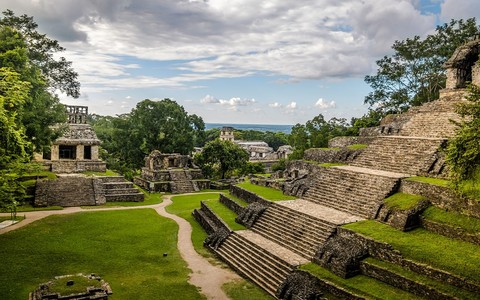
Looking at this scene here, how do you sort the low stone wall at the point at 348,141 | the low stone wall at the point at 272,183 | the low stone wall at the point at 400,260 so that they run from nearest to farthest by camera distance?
the low stone wall at the point at 400,260 < the low stone wall at the point at 272,183 < the low stone wall at the point at 348,141

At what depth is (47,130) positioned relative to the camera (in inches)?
958

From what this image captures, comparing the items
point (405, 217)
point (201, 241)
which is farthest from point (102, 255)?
point (405, 217)

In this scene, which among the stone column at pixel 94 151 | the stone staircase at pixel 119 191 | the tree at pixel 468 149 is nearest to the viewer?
the tree at pixel 468 149

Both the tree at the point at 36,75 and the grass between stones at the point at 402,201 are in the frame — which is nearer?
the grass between stones at the point at 402,201

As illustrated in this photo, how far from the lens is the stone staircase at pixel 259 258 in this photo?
45.0 feet

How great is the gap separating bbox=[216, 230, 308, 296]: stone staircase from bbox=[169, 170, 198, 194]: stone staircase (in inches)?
704

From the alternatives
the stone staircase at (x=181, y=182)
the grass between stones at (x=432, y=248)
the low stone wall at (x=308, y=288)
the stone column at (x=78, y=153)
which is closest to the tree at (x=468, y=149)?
the grass between stones at (x=432, y=248)

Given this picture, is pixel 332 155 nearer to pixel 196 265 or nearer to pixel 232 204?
pixel 232 204

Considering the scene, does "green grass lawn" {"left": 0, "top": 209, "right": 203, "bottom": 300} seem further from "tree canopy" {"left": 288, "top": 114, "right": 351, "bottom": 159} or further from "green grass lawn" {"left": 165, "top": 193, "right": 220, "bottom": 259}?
"tree canopy" {"left": 288, "top": 114, "right": 351, "bottom": 159}

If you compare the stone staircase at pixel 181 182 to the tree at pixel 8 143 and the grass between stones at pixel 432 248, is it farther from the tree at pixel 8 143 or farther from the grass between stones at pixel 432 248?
the grass between stones at pixel 432 248

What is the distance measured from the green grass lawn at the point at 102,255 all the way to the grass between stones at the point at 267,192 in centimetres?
527

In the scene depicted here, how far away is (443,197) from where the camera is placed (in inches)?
549

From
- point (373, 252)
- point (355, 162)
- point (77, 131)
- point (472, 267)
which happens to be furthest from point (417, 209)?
point (77, 131)

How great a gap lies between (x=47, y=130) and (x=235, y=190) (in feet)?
42.0
